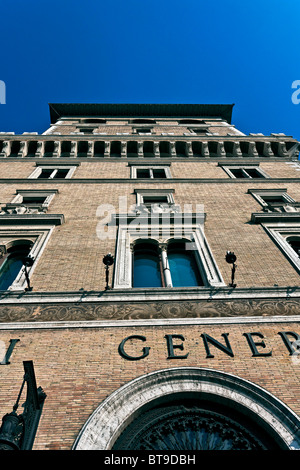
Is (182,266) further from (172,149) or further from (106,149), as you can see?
(106,149)

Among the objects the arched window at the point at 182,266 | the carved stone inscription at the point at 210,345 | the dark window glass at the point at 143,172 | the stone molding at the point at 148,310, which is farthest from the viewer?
the dark window glass at the point at 143,172

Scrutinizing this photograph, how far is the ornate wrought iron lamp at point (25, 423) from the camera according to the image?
13.6 ft

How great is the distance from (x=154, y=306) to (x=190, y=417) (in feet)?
7.90

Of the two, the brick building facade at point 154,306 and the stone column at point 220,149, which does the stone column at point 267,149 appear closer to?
the stone column at point 220,149

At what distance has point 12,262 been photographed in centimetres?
976

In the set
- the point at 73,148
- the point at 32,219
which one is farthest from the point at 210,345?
the point at 73,148

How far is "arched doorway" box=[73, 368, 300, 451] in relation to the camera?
5.16m

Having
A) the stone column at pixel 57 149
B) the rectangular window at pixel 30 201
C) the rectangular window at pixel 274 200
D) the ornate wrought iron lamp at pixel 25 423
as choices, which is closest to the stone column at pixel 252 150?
the rectangular window at pixel 274 200

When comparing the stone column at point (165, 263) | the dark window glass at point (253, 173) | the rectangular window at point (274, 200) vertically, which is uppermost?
the dark window glass at point (253, 173)

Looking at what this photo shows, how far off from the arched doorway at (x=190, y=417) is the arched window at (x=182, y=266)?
316cm

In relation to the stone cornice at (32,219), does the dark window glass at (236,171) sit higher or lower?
higher
